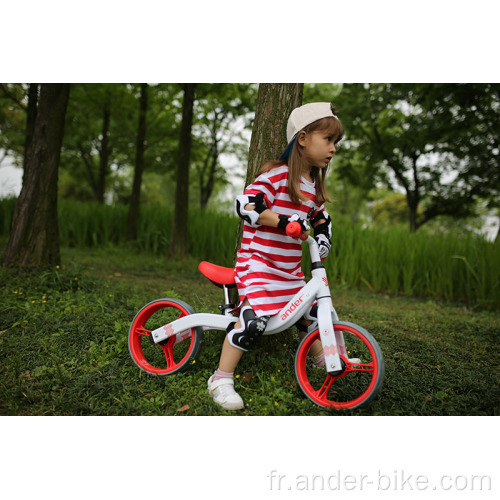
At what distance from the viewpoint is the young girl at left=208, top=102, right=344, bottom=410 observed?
7.03ft

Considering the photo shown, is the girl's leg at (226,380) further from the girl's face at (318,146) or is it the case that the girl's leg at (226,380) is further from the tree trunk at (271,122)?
the tree trunk at (271,122)

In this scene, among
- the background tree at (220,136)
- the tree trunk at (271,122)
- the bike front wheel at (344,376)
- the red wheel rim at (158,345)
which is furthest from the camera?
the background tree at (220,136)

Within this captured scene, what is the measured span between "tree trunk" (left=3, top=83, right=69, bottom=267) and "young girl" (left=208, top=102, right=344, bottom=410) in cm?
312

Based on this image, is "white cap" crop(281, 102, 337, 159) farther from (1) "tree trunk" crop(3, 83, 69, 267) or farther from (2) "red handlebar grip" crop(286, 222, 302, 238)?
(1) "tree trunk" crop(3, 83, 69, 267)

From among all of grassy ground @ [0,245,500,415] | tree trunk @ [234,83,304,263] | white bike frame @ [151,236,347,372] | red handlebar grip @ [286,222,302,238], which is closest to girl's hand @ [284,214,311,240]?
red handlebar grip @ [286,222,302,238]

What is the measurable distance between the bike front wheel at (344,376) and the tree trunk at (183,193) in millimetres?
4983

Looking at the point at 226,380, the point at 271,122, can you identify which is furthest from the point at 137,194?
the point at 226,380

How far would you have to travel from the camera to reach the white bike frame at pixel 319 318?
2014 mm

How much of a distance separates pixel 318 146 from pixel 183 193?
5351 millimetres

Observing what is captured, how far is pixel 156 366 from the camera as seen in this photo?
8.56 feet

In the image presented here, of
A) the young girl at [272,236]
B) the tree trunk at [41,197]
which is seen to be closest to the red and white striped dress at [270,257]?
the young girl at [272,236]

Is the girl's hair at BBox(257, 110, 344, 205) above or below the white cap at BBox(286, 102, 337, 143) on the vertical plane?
below

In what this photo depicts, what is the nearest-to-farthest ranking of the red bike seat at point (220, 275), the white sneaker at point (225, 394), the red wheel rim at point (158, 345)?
1. the white sneaker at point (225, 394)
2. the red bike seat at point (220, 275)
3. the red wheel rim at point (158, 345)

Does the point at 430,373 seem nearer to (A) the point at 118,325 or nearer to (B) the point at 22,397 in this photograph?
(A) the point at 118,325
